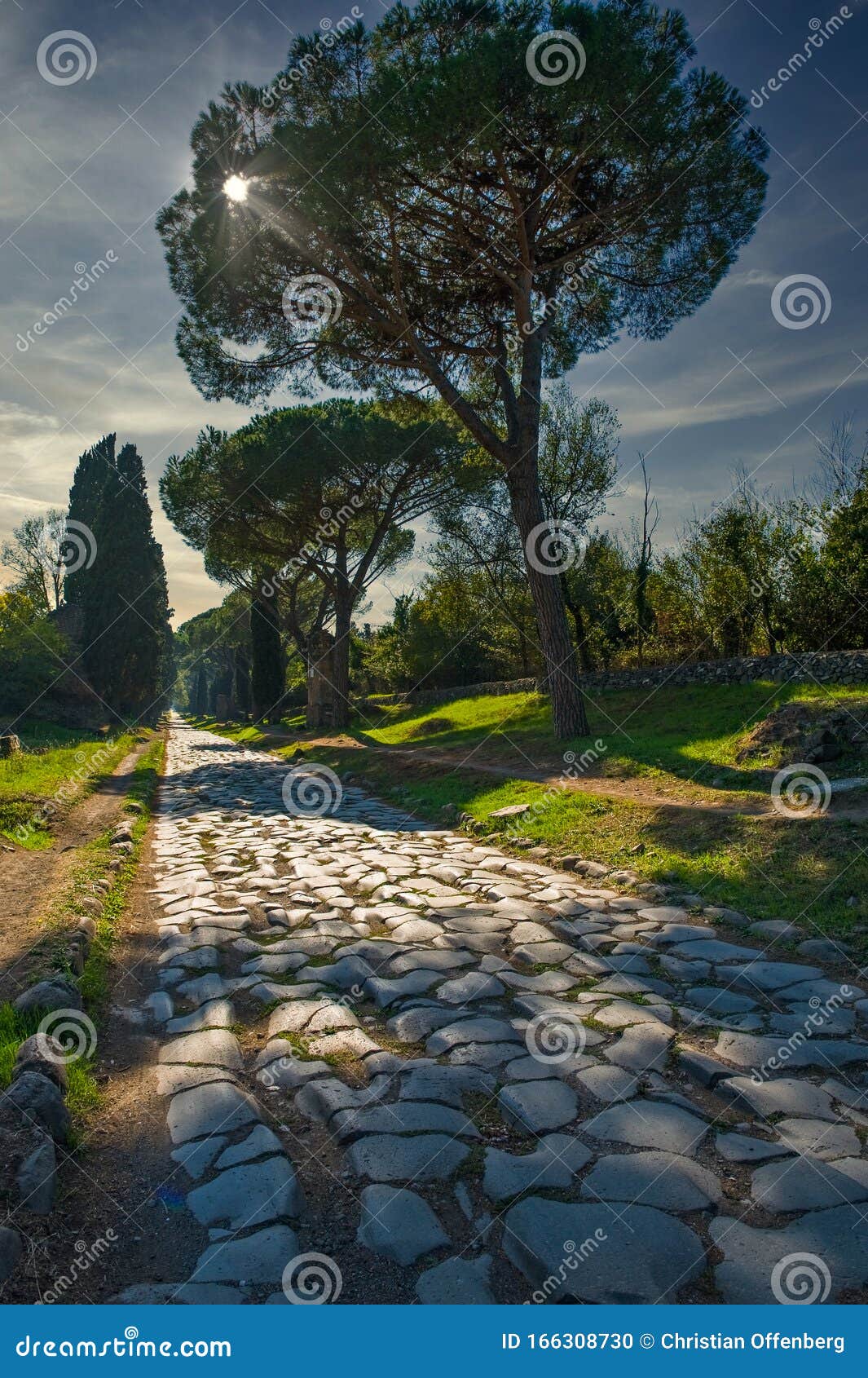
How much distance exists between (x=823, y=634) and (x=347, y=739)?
13.2 metres

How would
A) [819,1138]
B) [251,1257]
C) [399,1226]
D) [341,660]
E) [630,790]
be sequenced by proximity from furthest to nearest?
[341,660] < [630,790] < [819,1138] < [399,1226] < [251,1257]

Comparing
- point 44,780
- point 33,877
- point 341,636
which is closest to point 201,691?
point 341,636

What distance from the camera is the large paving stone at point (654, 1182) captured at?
2365 millimetres

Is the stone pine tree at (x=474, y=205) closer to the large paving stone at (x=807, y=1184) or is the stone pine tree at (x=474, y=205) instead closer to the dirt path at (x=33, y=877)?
the dirt path at (x=33, y=877)

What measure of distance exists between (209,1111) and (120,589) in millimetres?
36386

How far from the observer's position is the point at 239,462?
2308cm

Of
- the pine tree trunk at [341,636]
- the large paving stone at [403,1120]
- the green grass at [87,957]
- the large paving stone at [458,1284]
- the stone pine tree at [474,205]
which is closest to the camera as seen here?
the large paving stone at [458,1284]

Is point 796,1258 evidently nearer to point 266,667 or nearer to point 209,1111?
point 209,1111

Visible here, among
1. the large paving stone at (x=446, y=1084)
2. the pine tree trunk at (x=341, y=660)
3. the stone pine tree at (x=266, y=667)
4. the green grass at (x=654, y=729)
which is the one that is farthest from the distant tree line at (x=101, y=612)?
the large paving stone at (x=446, y=1084)

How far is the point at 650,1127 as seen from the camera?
2.77m

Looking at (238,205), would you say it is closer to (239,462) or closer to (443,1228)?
(239,462)

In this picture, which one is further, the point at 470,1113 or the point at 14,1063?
the point at 14,1063

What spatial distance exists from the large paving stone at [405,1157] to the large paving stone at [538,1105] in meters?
0.29

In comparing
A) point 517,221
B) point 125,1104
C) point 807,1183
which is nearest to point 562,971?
point 807,1183
